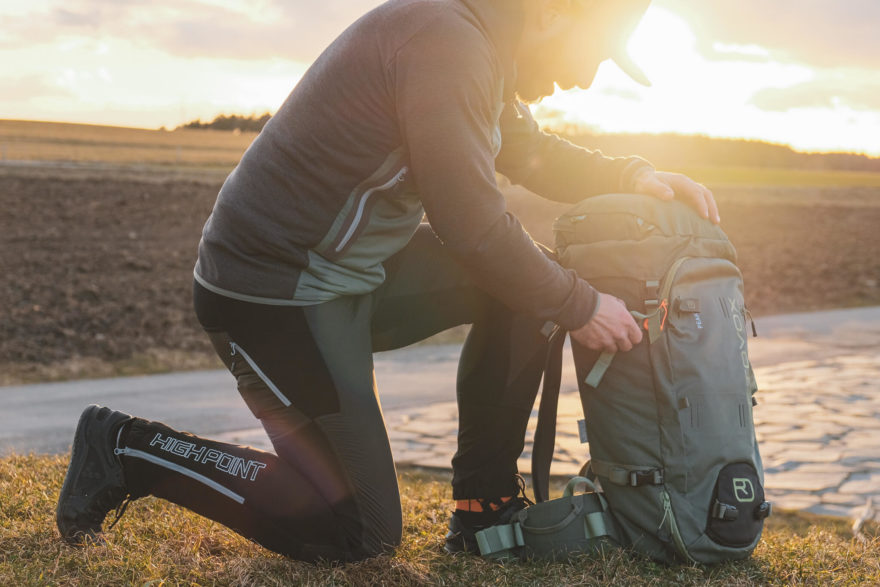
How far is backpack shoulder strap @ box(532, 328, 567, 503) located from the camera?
2.78 m

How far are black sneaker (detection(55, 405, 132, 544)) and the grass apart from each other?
0.25ft

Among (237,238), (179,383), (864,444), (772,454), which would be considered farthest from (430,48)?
(179,383)

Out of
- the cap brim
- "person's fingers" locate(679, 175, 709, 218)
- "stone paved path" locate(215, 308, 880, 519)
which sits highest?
the cap brim

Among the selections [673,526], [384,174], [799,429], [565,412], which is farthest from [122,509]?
[799,429]

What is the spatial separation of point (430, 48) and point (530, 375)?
42.3 inches

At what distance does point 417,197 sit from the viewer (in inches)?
102

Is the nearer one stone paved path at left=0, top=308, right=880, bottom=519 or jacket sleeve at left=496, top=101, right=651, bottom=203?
jacket sleeve at left=496, top=101, right=651, bottom=203

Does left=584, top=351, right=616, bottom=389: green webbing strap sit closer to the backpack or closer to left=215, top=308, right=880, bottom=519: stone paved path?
the backpack

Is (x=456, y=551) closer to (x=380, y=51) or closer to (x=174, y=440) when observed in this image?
(x=174, y=440)

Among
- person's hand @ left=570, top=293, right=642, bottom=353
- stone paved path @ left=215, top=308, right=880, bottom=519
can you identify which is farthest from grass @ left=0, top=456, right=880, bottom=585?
stone paved path @ left=215, top=308, right=880, bottom=519

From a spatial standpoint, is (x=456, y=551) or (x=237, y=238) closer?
(x=237, y=238)

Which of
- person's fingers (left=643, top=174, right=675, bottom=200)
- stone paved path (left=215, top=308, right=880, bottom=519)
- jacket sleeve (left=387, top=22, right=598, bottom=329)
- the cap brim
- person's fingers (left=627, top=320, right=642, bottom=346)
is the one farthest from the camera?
stone paved path (left=215, top=308, right=880, bottom=519)

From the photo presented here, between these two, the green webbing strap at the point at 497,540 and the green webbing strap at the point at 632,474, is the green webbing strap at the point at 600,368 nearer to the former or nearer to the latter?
the green webbing strap at the point at 632,474

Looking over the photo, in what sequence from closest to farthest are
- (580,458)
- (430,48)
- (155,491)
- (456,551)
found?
1. (430,48)
2. (155,491)
3. (456,551)
4. (580,458)
